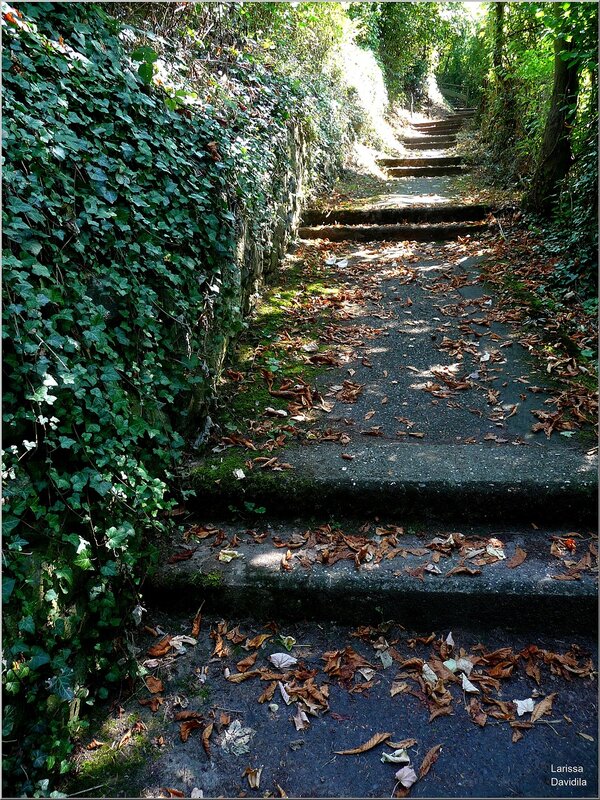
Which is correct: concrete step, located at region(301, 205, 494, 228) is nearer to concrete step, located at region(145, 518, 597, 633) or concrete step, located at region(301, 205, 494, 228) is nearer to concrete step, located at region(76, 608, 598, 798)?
concrete step, located at region(145, 518, 597, 633)

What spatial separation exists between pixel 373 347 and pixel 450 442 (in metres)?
1.48

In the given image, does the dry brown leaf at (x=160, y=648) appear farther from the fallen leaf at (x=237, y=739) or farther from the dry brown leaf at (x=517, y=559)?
the dry brown leaf at (x=517, y=559)

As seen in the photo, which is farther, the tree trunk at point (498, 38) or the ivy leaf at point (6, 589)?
the tree trunk at point (498, 38)

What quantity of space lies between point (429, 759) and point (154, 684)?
1.25 m

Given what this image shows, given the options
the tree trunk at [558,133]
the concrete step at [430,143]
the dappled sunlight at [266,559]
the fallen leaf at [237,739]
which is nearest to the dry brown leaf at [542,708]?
the fallen leaf at [237,739]

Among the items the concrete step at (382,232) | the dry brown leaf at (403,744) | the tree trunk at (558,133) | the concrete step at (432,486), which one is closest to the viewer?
the dry brown leaf at (403,744)

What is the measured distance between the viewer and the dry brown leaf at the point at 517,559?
2.66 metres

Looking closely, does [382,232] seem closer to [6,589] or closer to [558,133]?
[558,133]

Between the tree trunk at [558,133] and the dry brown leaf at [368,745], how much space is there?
5.85 meters

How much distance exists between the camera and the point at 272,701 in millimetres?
2348

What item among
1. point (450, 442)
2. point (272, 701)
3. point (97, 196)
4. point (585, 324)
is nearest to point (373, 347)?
point (450, 442)

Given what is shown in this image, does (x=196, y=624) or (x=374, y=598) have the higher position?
(x=374, y=598)

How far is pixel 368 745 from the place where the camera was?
215 centimetres

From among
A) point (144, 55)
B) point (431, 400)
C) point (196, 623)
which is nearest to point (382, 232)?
point (431, 400)
